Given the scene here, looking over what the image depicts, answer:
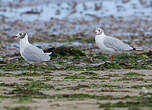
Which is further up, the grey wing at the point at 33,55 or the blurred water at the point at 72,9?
the blurred water at the point at 72,9

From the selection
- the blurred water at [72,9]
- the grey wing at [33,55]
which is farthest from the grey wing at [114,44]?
the blurred water at [72,9]

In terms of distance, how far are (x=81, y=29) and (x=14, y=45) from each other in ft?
26.5

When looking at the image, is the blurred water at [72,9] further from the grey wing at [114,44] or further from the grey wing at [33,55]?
the grey wing at [33,55]

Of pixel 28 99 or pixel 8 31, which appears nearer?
pixel 28 99

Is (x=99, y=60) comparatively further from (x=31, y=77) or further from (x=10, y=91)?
(x=10, y=91)

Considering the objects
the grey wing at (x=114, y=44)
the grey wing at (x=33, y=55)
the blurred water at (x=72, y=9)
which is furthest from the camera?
the blurred water at (x=72, y=9)

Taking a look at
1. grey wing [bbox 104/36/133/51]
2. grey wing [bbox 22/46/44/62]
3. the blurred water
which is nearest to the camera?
grey wing [bbox 22/46/44/62]

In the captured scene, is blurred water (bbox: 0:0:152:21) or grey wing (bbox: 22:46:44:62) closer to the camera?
Result: grey wing (bbox: 22:46:44:62)

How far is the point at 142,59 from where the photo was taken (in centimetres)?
1367

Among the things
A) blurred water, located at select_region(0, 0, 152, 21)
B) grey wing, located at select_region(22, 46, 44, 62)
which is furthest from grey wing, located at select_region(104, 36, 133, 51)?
blurred water, located at select_region(0, 0, 152, 21)

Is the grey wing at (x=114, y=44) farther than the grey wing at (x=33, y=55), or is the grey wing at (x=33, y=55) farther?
the grey wing at (x=114, y=44)

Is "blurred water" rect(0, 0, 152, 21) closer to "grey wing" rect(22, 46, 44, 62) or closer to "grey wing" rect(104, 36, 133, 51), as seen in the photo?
"grey wing" rect(104, 36, 133, 51)

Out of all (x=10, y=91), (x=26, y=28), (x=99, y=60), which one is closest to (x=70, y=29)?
(x=26, y=28)

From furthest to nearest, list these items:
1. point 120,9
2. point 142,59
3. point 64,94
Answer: point 120,9
point 142,59
point 64,94
